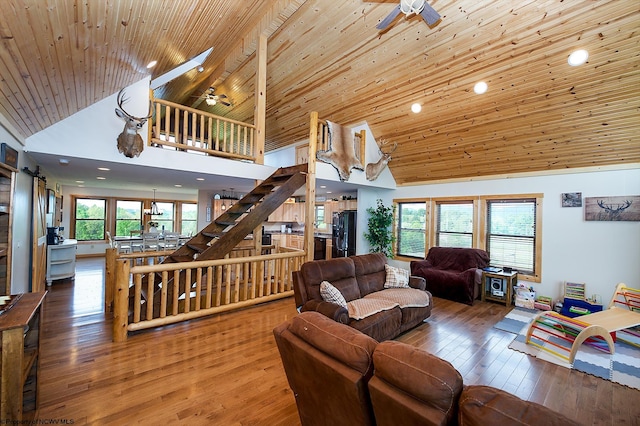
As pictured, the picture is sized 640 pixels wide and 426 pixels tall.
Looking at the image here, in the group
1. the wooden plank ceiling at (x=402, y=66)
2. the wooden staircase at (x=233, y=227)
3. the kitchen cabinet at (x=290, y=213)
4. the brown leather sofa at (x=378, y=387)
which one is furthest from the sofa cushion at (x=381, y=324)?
the kitchen cabinet at (x=290, y=213)

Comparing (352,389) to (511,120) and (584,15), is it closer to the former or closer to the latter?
(584,15)

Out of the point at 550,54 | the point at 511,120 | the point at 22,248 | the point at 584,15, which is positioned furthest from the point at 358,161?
the point at 22,248

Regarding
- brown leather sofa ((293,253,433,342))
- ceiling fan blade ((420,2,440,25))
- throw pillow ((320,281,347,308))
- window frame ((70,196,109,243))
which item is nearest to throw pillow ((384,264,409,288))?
brown leather sofa ((293,253,433,342))

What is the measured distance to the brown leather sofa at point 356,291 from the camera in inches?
116

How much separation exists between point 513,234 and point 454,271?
1384 millimetres

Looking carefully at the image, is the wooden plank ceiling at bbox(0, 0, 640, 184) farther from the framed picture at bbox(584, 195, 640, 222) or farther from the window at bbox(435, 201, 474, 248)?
the window at bbox(435, 201, 474, 248)

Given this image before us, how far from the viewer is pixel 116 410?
2.01 m

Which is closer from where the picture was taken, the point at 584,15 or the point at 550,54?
the point at 584,15

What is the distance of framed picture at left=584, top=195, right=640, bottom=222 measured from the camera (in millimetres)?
4180

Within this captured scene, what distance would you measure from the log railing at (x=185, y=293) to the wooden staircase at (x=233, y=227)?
11 cm

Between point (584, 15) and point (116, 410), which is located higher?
point (584, 15)

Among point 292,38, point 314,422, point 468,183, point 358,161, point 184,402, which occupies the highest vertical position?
point 292,38

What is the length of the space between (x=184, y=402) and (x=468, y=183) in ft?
20.0

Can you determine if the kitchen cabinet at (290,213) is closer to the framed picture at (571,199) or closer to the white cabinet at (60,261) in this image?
the white cabinet at (60,261)
